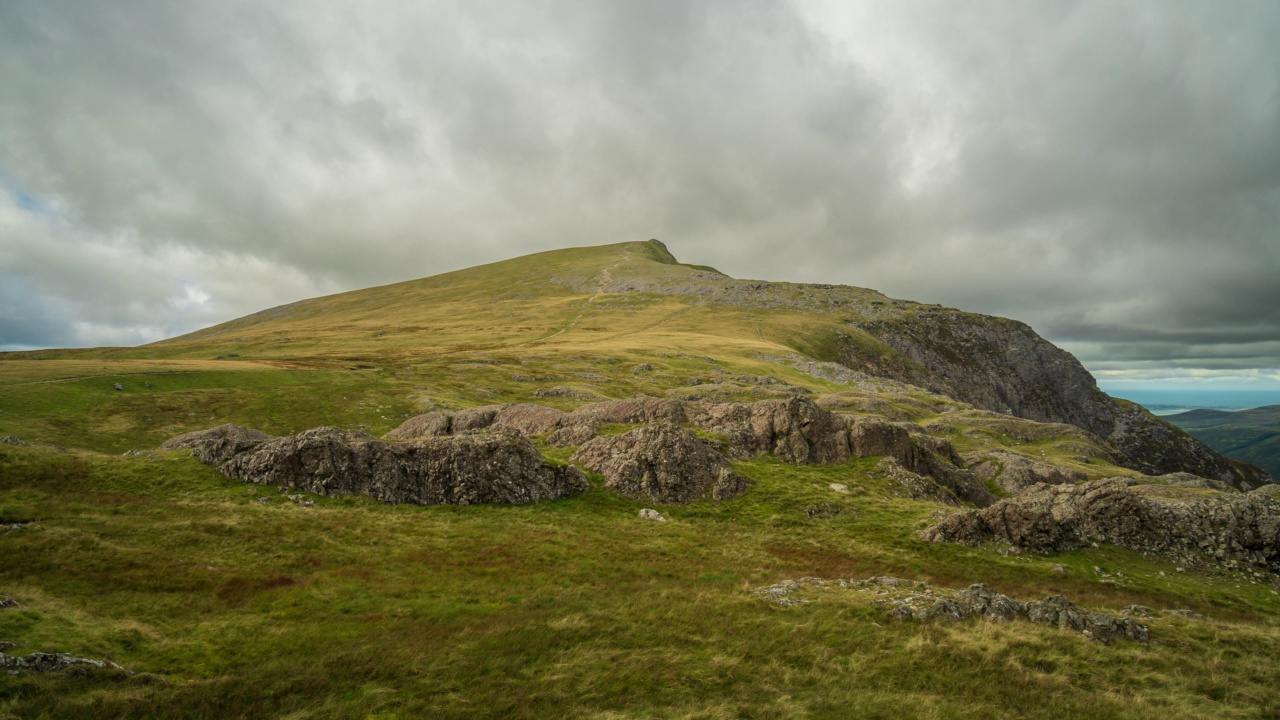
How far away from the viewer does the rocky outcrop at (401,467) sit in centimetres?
3350

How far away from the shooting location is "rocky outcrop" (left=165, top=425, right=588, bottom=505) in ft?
110

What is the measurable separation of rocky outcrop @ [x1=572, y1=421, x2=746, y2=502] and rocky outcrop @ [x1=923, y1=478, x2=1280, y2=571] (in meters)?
14.6

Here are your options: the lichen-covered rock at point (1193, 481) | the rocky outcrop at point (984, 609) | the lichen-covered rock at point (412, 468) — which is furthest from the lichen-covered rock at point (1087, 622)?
the lichen-covered rock at point (1193, 481)

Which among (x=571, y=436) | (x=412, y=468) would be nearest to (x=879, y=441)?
(x=571, y=436)

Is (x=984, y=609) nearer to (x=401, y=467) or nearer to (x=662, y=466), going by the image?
(x=662, y=466)

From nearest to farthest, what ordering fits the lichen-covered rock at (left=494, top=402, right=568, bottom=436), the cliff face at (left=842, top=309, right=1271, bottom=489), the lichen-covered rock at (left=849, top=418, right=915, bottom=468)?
the lichen-covered rock at (left=849, top=418, right=915, bottom=468)
the lichen-covered rock at (left=494, top=402, right=568, bottom=436)
the cliff face at (left=842, top=309, right=1271, bottom=489)

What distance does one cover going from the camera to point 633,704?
15.1 m

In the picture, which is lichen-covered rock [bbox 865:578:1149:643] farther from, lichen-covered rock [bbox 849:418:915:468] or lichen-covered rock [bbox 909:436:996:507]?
lichen-covered rock [bbox 909:436:996:507]

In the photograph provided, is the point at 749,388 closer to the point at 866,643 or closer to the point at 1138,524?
the point at 1138,524

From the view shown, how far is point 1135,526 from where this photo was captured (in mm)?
33219

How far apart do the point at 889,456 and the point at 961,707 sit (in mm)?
33844

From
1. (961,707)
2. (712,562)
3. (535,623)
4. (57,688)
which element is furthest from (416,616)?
(961,707)

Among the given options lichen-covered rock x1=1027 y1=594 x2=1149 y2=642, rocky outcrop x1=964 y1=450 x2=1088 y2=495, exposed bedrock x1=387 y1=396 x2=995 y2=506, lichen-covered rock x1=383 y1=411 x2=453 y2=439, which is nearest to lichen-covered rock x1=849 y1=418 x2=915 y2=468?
exposed bedrock x1=387 y1=396 x2=995 y2=506

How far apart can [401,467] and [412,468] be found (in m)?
0.71
